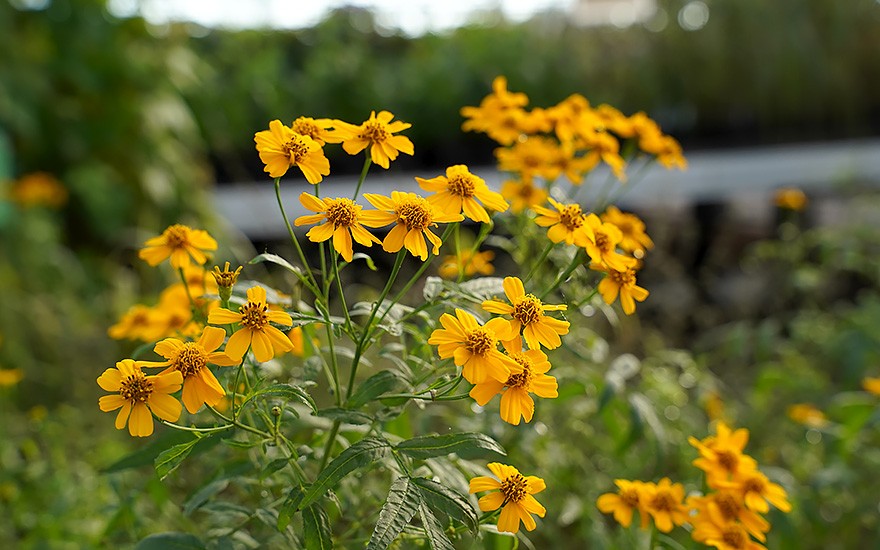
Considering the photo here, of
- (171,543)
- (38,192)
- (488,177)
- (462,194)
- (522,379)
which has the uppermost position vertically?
(462,194)

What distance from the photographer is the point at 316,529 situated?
844 mm

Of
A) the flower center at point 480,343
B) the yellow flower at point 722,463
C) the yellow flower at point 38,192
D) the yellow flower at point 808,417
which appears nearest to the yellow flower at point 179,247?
the flower center at point 480,343

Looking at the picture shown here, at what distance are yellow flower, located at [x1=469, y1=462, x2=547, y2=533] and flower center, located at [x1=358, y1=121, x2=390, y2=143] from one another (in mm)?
401

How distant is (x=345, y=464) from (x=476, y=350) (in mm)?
167

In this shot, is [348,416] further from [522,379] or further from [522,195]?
[522,195]

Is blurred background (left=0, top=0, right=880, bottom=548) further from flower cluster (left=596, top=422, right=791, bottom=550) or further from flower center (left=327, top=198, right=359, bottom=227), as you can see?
flower center (left=327, top=198, right=359, bottom=227)

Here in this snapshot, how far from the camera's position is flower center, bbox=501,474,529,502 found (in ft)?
2.84

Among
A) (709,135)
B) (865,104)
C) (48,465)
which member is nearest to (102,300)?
(48,465)

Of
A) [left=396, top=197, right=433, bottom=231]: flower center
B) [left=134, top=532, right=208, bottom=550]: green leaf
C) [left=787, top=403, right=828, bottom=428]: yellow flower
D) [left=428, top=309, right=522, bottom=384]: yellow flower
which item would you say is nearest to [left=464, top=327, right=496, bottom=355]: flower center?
[left=428, top=309, right=522, bottom=384]: yellow flower

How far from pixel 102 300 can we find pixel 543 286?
7.07ft

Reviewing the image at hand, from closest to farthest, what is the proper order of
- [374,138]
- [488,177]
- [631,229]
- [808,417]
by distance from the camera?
[374,138], [631,229], [808,417], [488,177]

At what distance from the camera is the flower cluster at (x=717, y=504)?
105 cm

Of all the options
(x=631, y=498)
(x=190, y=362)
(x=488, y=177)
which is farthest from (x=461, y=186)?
(x=488, y=177)

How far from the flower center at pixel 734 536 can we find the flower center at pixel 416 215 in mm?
545
